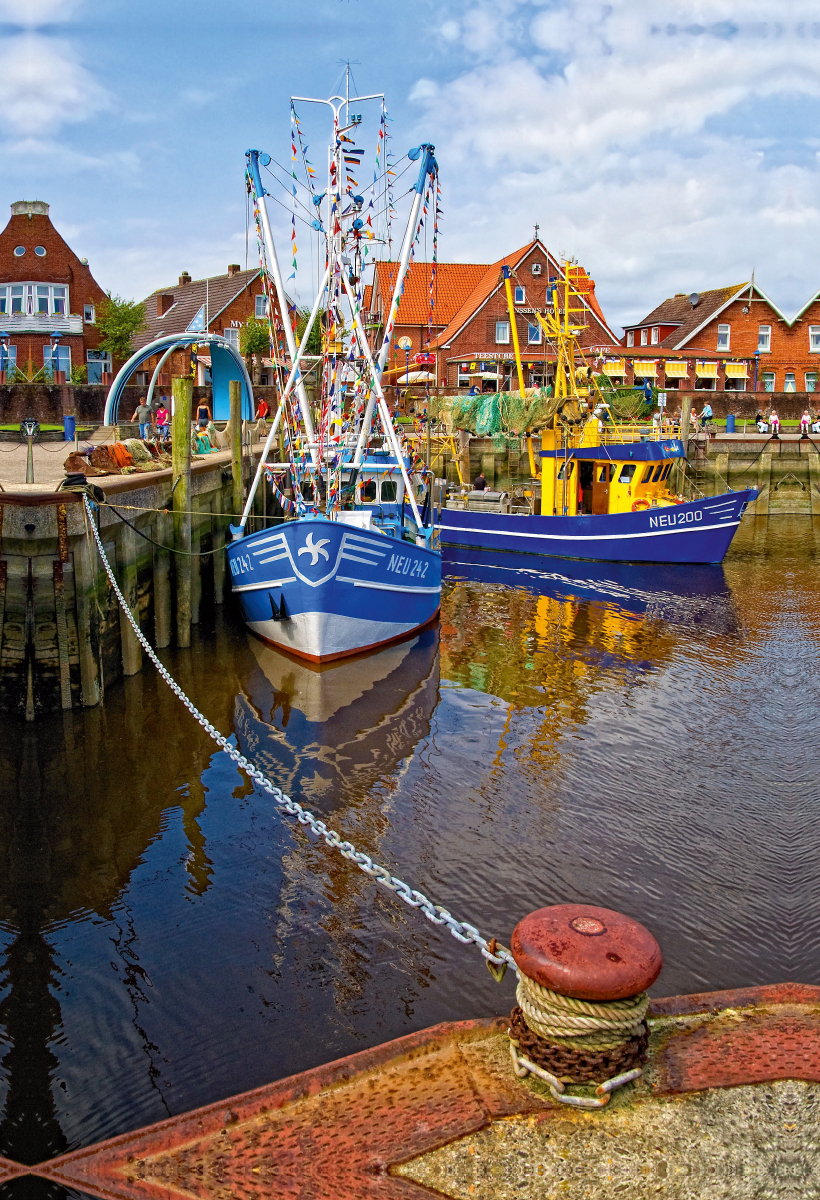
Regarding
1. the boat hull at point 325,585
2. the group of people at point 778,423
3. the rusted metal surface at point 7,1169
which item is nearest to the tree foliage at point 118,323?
the group of people at point 778,423

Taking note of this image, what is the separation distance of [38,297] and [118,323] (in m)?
4.57

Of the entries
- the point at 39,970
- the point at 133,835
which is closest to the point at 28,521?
the point at 133,835

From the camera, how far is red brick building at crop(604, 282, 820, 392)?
46375 millimetres

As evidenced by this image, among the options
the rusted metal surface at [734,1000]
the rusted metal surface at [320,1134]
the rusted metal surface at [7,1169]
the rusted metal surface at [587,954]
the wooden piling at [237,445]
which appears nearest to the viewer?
the rusted metal surface at [320,1134]

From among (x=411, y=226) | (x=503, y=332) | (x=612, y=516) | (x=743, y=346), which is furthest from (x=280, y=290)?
(x=743, y=346)

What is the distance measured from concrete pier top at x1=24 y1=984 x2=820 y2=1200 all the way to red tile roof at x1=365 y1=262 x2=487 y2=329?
132 ft

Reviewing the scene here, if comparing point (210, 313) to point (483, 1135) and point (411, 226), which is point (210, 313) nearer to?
point (411, 226)

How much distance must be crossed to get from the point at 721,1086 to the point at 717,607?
15.2 m

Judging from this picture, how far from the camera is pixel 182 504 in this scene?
43.9 ft

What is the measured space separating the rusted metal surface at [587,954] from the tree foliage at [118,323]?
4053 centimetres

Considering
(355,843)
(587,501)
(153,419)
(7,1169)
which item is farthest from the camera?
(587,501)

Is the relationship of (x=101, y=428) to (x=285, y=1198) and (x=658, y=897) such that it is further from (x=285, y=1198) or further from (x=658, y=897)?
(x=285, y=1198)

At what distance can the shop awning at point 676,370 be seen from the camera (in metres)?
45.0

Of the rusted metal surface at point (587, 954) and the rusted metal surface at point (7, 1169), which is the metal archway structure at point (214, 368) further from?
the rusted metal surface at point (587, 954)
